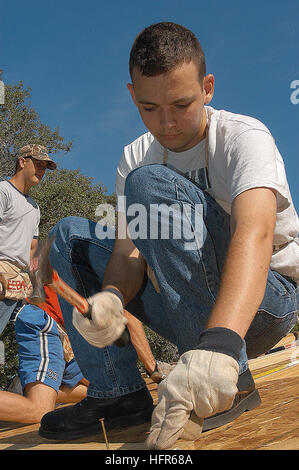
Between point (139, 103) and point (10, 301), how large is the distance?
2795 mm

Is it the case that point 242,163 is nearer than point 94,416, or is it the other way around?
point 242,163

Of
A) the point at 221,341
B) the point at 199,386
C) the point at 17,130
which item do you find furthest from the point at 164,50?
the point at 17,130

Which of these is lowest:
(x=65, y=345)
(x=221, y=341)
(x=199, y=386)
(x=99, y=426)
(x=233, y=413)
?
(x=65, y=345)

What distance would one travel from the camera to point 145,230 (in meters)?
2.01

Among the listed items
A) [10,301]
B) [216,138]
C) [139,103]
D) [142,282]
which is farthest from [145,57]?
[10,301]

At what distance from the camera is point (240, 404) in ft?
6.35

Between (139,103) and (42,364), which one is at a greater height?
(139,103)

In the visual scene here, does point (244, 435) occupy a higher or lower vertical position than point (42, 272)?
lower

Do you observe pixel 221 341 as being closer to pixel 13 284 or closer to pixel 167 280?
pixel 167 280

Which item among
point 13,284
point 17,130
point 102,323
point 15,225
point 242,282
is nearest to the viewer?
point 242,282

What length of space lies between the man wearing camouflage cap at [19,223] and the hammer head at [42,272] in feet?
7.09

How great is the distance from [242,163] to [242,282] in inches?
21.5

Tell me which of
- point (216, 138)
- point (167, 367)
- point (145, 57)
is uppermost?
point (145, 57)

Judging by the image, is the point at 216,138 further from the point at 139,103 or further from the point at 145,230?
the point at 145,230
